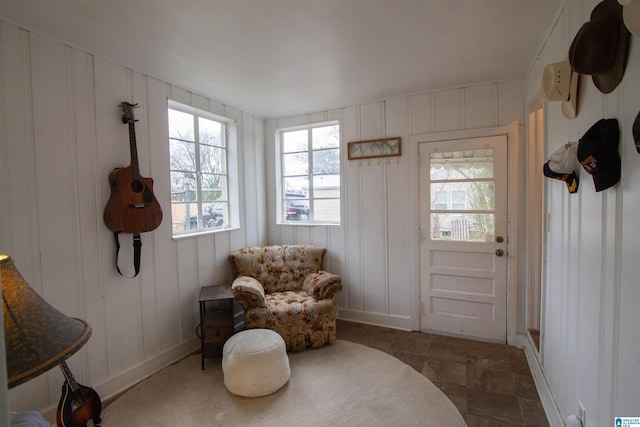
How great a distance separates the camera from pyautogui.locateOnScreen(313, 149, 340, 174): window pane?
3837 millimetres

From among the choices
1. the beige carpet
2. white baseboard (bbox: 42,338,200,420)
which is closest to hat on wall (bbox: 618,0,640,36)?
the beige carpet

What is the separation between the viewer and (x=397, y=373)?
8.39ft

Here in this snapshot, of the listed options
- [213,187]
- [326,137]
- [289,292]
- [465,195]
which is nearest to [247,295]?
[289,292]

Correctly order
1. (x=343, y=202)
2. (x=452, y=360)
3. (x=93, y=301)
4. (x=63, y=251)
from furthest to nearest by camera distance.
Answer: (x=343, y=202) → (x=452, y=360) → (x=93, y=301) → (x=63, y=251)

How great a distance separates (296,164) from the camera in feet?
13.4

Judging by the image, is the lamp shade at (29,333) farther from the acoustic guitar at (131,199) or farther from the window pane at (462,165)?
the window pane at (462,165)

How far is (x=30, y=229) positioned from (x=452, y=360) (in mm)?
3331

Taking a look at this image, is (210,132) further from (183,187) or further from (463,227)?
(463,227)

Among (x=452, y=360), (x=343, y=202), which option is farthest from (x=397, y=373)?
(x=343, y=202)

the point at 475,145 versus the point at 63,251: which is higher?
the point at 475,145

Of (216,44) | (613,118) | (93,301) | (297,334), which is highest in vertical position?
(216,44)

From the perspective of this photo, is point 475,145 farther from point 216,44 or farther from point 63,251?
point 63,251

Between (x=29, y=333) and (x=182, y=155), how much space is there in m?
2.39

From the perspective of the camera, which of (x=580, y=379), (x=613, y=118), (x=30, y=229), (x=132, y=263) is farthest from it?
(x=132, y=263)
